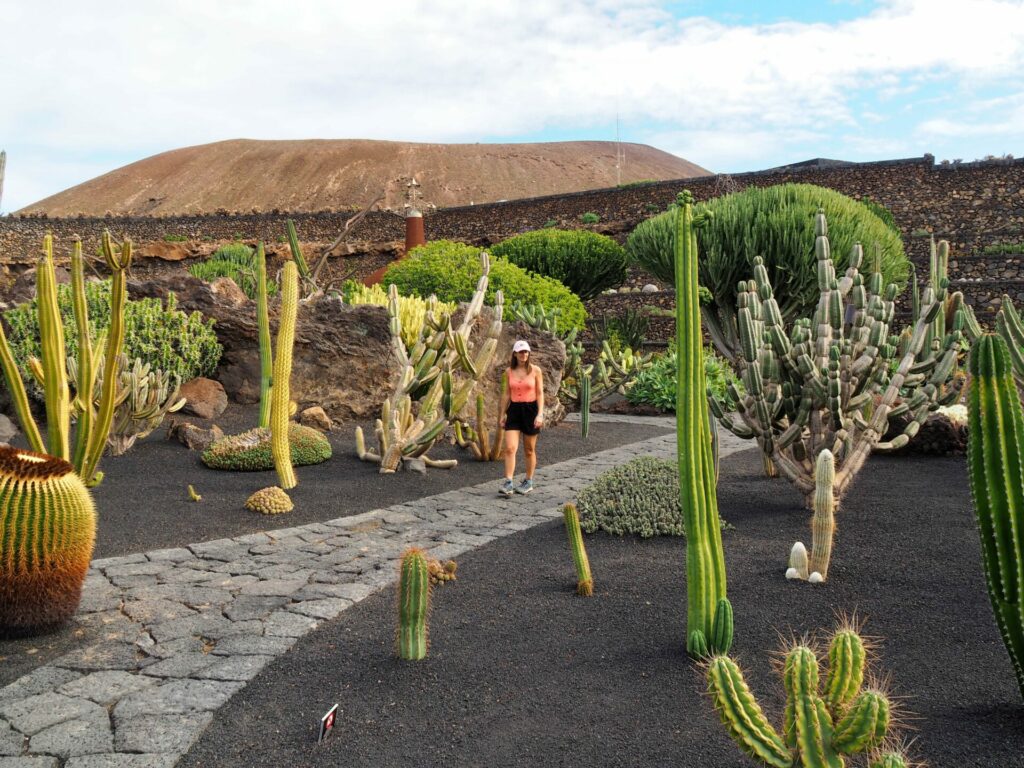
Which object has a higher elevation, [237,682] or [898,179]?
[898,179]

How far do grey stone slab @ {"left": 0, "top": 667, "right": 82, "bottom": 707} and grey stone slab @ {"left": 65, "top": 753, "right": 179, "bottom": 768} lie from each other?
2.17 feet

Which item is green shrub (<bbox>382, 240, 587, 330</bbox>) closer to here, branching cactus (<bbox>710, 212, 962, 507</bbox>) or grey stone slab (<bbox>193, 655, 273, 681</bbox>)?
branching cactus (<bbox>710, 212, 962, 507</bbox>)

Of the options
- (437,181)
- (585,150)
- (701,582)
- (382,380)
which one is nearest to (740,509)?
(701,582)

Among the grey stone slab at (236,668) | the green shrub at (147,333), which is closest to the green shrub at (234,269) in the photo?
the green shrub at (147,333)

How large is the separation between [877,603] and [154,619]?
374 cm

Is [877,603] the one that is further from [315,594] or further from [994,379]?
[315,594]

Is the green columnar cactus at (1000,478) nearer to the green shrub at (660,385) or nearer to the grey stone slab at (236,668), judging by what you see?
the grey stone slab at (236,668)

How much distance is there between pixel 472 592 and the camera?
14.9 feet

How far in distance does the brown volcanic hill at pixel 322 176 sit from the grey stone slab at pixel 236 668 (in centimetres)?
5263

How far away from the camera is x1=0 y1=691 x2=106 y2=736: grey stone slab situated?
10.2 ft

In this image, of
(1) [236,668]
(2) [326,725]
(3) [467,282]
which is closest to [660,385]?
(3) [467,282]

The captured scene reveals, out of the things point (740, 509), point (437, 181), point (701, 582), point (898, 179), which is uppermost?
point (437, 181)

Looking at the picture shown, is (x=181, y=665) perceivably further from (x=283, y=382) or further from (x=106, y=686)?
(x=283, y=382)

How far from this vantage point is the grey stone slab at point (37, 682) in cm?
334
